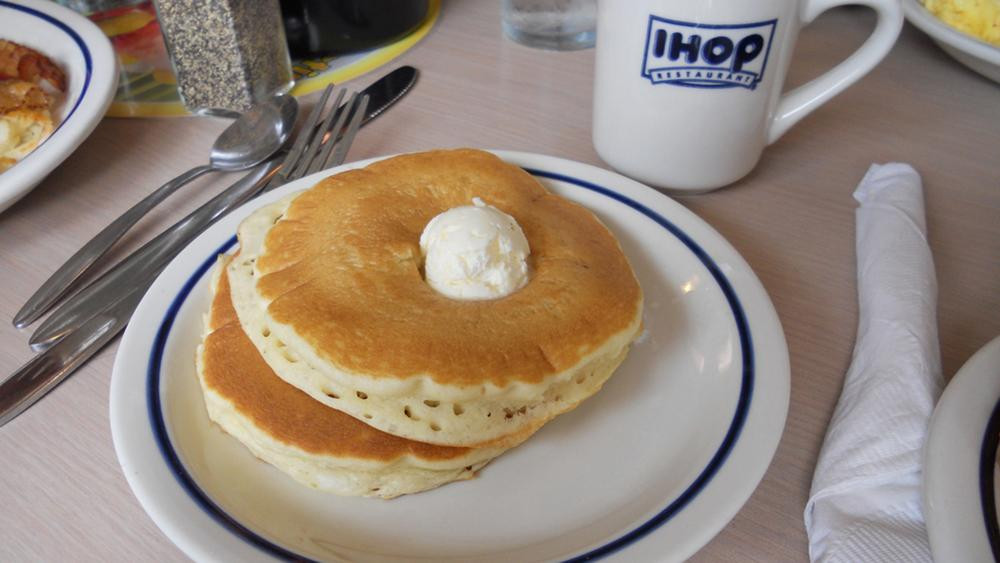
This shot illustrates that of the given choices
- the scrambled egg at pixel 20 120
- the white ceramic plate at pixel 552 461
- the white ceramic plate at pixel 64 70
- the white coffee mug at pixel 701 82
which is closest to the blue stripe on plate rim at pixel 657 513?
the white ceramic plate at pixel 552 461

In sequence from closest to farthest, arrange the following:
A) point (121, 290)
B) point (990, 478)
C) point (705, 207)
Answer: point (990, 478) < point (121, 290) < point (705, 207)

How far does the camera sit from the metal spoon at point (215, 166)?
2.18ft

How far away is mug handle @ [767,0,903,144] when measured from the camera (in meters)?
0.69

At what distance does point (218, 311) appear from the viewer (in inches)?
22.5

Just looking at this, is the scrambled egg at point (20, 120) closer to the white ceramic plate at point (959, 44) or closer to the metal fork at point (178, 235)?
the metal fork at point (178, 235)

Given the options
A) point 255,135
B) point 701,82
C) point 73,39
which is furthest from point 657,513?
point 73,39

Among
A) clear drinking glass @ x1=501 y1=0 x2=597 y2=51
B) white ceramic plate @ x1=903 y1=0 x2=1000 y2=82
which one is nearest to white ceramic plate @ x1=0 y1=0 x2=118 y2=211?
clear drinking glass @ x1=501 y1=0 x2=597 y2=51

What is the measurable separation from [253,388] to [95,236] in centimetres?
34

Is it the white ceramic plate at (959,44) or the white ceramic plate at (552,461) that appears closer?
the white ceramic plate at (552,461)

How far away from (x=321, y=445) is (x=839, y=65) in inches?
23.9

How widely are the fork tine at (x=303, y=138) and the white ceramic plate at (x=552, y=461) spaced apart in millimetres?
194

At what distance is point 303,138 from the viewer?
33.4 inches

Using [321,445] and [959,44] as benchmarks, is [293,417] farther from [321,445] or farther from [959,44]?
[959,44]

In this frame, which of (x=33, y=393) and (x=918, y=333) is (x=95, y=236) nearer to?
(x=33, y=393)
